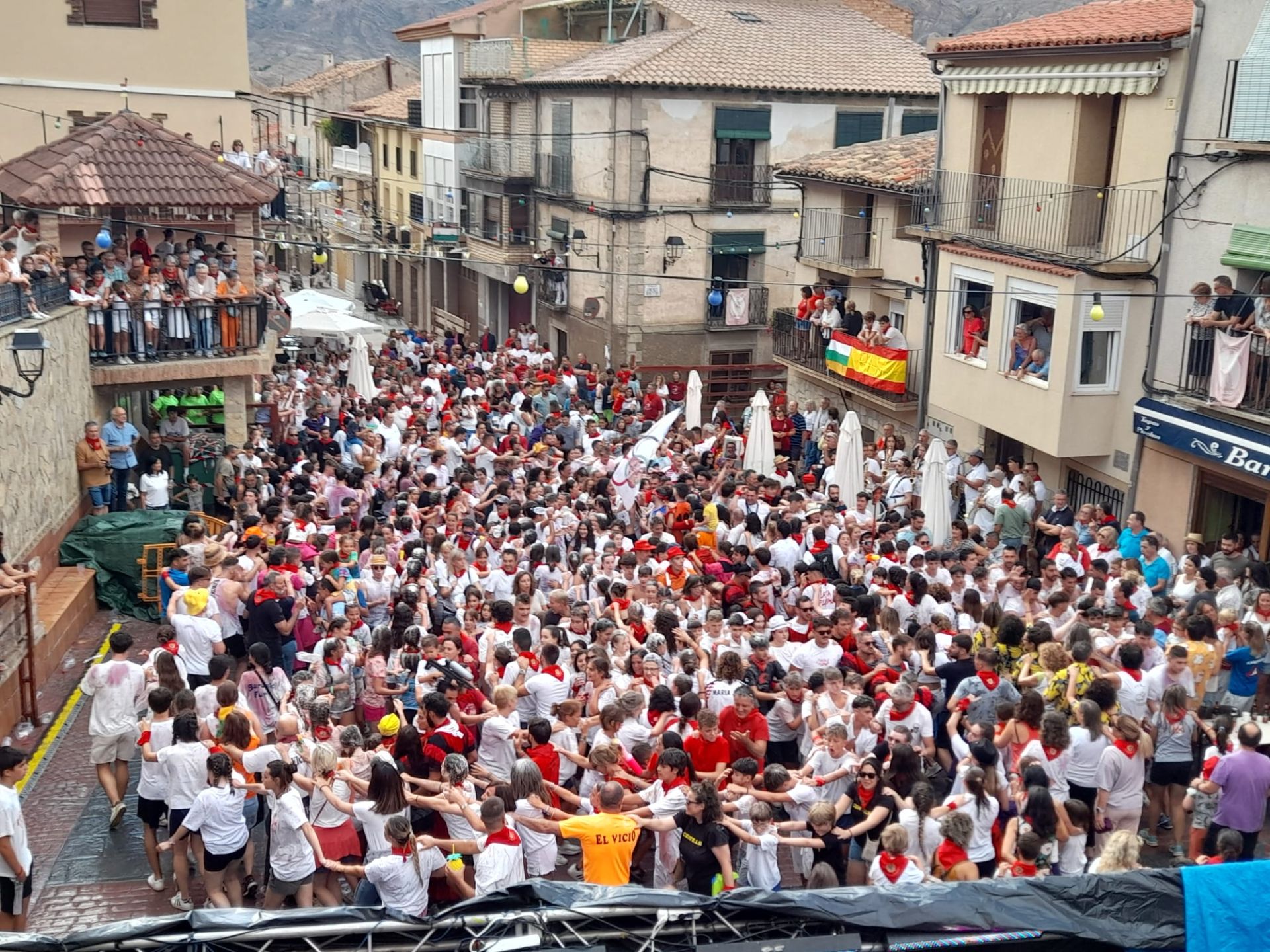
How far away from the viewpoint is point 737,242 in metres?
32.6

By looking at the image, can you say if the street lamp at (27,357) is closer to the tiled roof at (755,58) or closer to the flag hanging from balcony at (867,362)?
the flag hanging from balcony at (867,362)

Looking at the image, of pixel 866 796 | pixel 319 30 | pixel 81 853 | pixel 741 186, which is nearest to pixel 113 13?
pixel 741 186

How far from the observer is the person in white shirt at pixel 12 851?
323 inches

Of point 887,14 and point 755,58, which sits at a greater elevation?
point 887,14

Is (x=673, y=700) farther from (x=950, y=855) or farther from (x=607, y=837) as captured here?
(x=950, y=855)

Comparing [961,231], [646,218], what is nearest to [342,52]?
[646,218]

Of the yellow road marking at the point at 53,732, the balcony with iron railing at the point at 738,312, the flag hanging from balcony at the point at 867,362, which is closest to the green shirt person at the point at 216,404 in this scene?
the yellow road marking at the point at 53,732

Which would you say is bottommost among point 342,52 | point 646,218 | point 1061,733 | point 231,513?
point 231,513

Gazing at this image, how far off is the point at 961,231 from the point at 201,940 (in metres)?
17.1

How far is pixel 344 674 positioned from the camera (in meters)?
10.4

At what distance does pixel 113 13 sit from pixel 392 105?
1101 inches

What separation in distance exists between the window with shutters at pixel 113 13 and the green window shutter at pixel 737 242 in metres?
14.1

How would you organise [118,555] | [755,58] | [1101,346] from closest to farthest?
1. [118,555]
2. [1101,346]
3. [755,58]

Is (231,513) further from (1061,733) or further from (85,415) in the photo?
(1061,733)
